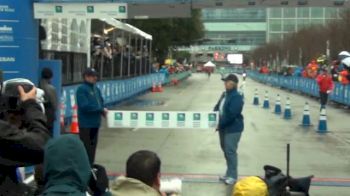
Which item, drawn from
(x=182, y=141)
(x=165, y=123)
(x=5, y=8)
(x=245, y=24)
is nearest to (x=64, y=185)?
(x=5, y=8)

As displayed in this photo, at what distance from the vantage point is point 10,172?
3.74m

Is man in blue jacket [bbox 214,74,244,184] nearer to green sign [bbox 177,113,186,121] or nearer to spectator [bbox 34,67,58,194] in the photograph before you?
spectator [bbox 34,67,58,194]

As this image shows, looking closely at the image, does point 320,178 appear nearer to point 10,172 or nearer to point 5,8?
point 5,8

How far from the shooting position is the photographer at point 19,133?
3.51 meters

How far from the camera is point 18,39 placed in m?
11.2

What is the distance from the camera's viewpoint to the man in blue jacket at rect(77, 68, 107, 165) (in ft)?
33.8

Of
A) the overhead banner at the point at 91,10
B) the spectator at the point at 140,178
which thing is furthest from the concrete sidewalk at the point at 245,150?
the spectator at the point at 140,178

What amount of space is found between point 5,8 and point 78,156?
8086mm

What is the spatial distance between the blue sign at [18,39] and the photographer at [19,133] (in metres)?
7.27

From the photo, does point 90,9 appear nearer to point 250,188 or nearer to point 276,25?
point 250,188

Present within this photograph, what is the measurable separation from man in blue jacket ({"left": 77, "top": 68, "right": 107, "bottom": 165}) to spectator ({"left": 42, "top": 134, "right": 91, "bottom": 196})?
714 cm

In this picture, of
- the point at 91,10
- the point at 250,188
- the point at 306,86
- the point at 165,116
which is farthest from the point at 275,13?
the point at 250,188

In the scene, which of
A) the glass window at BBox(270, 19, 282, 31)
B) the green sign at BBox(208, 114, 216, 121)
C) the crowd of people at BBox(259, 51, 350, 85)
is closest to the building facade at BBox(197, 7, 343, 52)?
the glass window at BBox(270, 19, 282, 31)

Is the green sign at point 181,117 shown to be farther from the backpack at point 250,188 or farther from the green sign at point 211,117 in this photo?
the backpack at point 250,188
